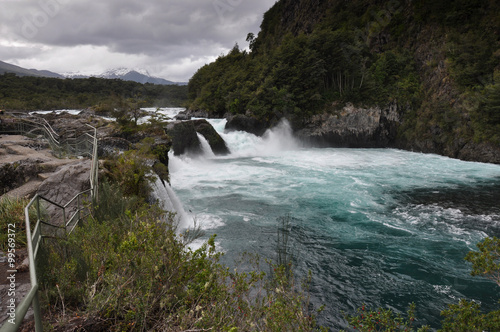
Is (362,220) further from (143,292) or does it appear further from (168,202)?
(143,292)

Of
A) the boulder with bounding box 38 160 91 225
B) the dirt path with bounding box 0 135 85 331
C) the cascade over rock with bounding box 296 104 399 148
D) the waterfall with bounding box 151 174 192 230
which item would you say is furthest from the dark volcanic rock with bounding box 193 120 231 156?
the boulder with bounding box 38 160 91 225

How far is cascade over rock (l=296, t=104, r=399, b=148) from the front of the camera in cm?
3241

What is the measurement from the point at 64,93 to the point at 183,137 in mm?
73993

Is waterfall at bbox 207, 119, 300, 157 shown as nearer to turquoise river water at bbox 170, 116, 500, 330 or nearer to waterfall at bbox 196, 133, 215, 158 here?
waterfall at bbox 196, 133, 215, 158

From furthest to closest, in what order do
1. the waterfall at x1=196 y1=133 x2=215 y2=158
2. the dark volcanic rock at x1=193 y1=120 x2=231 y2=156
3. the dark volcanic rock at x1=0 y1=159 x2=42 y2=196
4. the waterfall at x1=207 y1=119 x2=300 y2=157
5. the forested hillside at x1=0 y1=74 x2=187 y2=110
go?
the forested hillside at x1=0 y1=74 x2=187 y2=110, the waterfall at x1=207 y1=119 x2=300 y2=157, the dark volcanic rock at x1=193 y1=120 x2=231 y2=156, the waterfall at x1=196 y1=133 x2=215 y2=158, the dark volcanic rock at x1=0 y1=159 x2=42 y2=196

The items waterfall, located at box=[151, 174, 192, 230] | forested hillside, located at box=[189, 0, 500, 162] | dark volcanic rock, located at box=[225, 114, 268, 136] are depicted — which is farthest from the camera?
dark volcanic rock, located at box=[225, 114, 268, 136]

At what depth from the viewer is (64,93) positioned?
77.2 m

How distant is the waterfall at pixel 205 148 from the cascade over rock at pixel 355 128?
12869 mm

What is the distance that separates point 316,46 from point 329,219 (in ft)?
97.5

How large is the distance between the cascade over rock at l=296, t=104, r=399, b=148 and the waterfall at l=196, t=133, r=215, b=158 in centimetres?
1287

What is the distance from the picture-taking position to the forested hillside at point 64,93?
2308 inches

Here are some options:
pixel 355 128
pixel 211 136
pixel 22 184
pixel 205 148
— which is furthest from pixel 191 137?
pixel 355 128

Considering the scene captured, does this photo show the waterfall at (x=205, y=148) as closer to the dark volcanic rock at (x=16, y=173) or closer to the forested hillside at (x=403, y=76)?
the forested hillside at (x=403, y=76)

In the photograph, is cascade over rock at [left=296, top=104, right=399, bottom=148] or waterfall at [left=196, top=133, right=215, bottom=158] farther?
cascade over rock at [left=296, top=104, right=399, bottom=148]
